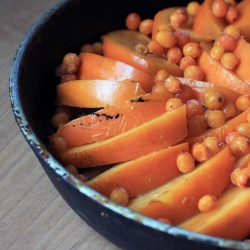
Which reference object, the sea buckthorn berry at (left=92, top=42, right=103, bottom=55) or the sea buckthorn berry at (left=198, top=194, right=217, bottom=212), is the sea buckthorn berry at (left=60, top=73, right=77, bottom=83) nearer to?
the sea buckthorn berry at (left=92, top=42, right=103, bottom=55)

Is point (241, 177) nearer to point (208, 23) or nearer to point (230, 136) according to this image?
point (230, 136)

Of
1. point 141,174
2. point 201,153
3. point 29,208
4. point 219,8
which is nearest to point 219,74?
point 219,8

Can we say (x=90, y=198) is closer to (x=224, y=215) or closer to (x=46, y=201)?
(x=224, y=215)

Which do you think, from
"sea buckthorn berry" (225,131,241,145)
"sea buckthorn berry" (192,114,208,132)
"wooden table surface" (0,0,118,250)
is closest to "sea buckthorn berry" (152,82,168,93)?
"sea buckthorn berry" (192,114,208,132)

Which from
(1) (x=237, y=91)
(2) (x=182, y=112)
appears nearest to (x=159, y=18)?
(1) (x=237, y=91)

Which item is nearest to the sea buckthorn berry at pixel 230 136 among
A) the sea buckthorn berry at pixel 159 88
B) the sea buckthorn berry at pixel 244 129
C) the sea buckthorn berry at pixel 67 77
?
the sea buckthorn berry at pixel 244 129

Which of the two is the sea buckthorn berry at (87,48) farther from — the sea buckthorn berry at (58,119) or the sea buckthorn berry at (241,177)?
the sea buckthorn berry at (241,177)
